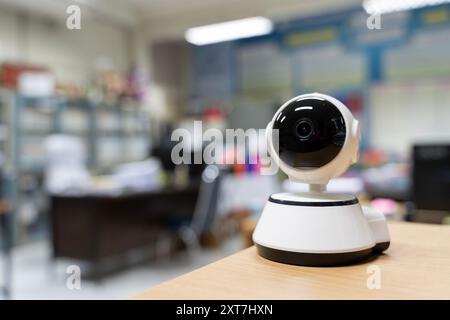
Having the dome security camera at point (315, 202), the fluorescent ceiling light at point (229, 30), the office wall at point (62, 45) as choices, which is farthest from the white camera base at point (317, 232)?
the fluorescent ceiling light at point (229, 30)

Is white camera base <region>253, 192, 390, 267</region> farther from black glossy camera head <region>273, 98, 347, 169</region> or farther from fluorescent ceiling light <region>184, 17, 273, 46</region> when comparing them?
fluorescent ceiling light <region>184, 17, 273, 46</region>

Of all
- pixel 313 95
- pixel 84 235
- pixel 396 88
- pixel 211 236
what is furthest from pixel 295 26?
pixel 313 95

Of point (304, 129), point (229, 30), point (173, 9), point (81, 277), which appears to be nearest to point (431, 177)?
point (304, 129)

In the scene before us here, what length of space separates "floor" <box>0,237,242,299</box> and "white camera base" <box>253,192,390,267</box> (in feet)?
6.46

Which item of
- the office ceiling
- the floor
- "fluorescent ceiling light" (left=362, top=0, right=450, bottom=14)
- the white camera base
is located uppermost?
the office ceiling

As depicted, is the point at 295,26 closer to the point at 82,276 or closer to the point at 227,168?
the point at 227,168

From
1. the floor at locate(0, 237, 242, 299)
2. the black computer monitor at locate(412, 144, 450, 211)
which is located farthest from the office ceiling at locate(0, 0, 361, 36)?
the black computer monitor at locate(412, 144, 450, 211)

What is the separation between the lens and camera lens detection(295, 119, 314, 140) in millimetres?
635

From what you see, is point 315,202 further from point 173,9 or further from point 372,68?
point 173,9

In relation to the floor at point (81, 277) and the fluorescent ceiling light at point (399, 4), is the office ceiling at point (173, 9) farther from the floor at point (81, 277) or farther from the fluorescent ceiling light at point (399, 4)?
the floor at point (81, 277)

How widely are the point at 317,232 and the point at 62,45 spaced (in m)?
5.90

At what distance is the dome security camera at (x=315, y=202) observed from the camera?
0.60 m

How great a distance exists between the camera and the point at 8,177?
452cm
